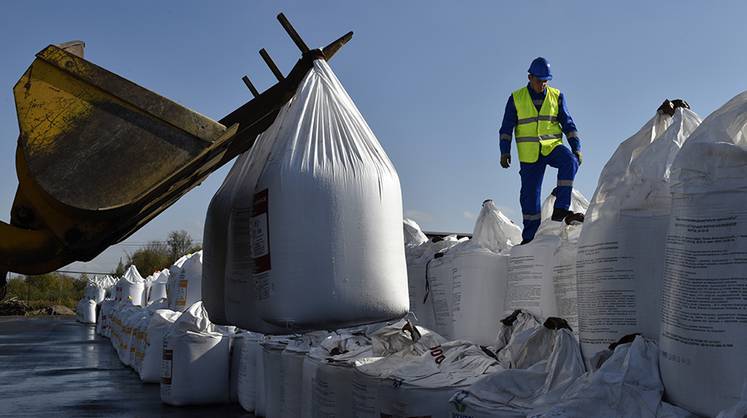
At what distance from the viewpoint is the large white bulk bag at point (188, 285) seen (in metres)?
8.11

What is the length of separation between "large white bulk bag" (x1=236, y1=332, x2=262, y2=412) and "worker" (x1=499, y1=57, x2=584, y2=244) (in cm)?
243

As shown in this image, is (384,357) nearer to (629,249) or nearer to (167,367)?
(629,249)

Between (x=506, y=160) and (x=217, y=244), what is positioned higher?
(x=506, y=160)

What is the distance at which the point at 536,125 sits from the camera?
4645mm

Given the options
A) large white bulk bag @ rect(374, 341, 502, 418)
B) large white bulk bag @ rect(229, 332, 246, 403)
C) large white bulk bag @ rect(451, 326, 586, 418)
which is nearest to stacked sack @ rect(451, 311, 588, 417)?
large white bulk bag @ rect(451, 326, 586, 418)

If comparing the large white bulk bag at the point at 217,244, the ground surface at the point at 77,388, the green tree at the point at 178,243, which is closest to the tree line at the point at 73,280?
the green tree at the point at 178,243

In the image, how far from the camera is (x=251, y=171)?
9.53 feet

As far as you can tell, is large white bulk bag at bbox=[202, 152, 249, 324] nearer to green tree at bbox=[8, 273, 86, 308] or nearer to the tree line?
the tree line

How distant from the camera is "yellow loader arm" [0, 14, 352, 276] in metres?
2.22

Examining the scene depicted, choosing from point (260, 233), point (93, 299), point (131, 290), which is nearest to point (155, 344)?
point (260, 233)

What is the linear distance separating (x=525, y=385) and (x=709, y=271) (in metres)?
0.85

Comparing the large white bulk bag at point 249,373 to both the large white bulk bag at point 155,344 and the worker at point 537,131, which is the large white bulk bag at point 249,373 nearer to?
the large white bulk bag at point 155,344

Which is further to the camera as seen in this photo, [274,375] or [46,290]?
[46,290]

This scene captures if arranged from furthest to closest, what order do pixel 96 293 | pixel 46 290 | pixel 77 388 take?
pixel 46 290 → pixel 96 293 → pixel 77 388
